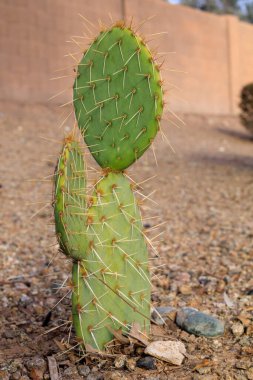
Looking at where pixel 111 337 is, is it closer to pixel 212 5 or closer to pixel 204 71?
pixel 204 71

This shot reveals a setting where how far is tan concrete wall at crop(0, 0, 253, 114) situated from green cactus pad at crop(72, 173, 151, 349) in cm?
587

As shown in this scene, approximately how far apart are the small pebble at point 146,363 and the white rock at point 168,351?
0.8 inches

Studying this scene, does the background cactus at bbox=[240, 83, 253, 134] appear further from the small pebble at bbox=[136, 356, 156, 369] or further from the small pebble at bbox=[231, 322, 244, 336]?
the small pebble at bbox=[136, 356, 156, 369]

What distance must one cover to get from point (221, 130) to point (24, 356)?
478 inches

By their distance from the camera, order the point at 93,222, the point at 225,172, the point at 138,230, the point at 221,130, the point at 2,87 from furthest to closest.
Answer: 1. the point at 221,130
2. the point at 2,87
3. the point at 225,172
4. the point at 138,230
5. the point at 93,222

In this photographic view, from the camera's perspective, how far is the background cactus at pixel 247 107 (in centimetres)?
1222

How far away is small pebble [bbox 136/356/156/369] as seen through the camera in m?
2.11

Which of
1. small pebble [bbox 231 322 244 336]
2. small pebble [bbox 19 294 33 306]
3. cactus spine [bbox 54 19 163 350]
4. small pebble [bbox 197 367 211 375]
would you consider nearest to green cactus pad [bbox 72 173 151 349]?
cactus spine [bbox 54 19 163 350]

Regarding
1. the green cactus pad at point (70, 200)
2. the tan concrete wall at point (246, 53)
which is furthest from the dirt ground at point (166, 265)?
the tan concrete wall at point (246, 53)

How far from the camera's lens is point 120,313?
7.20 ft

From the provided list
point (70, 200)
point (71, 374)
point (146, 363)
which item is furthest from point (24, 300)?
point (70, 200)

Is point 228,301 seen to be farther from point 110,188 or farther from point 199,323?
point 110,188

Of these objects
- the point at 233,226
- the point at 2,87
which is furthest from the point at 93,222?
→ the point at 2,87

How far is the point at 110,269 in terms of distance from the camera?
215cm
